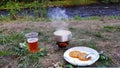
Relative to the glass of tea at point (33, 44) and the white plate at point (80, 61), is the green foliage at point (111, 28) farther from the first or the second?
the glass of tea at point (33, 44)

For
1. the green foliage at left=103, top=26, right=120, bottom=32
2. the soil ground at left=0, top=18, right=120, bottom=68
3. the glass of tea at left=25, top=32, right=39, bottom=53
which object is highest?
the glass of tea at left=25, top=32, right=39, bottom=53

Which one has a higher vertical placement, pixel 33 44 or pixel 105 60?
pixel 33 44

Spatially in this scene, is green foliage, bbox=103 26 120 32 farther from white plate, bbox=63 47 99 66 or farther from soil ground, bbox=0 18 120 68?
white plate, bbox=63 47 99 66

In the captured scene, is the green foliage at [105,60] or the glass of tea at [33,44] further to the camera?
the glass of tea at [33,44]

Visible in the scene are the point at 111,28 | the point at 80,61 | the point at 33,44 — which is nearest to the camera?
the point at 80,61

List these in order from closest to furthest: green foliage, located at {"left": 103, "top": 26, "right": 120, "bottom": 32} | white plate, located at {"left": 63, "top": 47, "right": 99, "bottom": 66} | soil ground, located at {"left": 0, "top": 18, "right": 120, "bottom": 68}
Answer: white plate, located at {"left": 63, "top": 47, "right": 99, "bottom": 66} < soil ground, located at {"left": 0, "top": 18, "right": 120, "bottom": 68} < green foliage, located at {"left": 103, "top": 26, "right": 120, "bottom": 32}

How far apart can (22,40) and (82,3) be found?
5.75 metres

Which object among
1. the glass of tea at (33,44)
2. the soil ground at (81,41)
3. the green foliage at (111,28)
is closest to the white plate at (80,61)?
the soil ground at (81,41)

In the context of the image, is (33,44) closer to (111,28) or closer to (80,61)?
(80,61)

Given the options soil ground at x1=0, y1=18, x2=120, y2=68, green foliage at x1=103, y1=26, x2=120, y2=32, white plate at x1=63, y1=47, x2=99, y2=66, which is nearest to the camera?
white plate at x1=63, y1=47, x2=99, y2=66

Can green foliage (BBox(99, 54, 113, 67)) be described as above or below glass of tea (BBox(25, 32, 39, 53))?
below

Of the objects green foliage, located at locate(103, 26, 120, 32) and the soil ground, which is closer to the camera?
the soil ground

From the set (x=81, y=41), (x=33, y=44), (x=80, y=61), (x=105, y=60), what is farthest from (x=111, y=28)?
(x=33, y=44)

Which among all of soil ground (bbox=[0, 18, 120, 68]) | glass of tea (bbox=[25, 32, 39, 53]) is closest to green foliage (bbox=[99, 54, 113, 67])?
soil ground (bbox=[0, 18, 120, 68])
